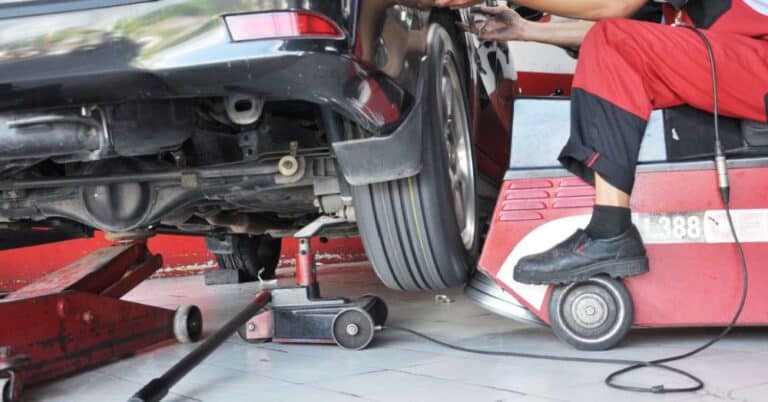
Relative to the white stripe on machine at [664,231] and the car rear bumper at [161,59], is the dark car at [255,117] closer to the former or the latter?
the car rear bumper at [161,59]

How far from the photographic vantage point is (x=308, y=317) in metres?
2.62

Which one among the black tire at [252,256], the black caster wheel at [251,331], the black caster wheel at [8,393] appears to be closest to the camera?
the black caster wheel at [8,393]

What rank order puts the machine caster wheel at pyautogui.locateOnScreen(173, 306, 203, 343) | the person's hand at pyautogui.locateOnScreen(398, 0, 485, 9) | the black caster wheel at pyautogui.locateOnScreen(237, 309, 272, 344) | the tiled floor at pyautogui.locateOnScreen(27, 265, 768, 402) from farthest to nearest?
the machine caster wheel at pyautogui.locateOnScreen(173, 306, 203, 343) → the black caster wheel at pyautogui.locateOnScreen(237, 309, 272, 344) → the person's hand at pyautogui.locateOnScreen(398, 0, 485, 9) → the tiled floor at pyautogui.locateOnScreen(27, 265, 768, 402)

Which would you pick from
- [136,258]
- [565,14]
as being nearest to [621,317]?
[565,14]

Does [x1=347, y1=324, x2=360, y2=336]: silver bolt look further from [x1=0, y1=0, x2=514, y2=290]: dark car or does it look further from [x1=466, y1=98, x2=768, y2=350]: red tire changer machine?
[x1=466, y1=98, x2=768, y2=350]: red tire changer machine

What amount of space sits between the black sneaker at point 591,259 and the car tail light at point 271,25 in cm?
90

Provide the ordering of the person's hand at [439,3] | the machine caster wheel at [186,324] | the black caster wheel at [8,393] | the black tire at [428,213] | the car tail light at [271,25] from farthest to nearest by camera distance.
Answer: the machine caster wheel at [186,324]
the black tire at [428,213]
the person's hand at [439,3]
the black caster wheel at [8,393]
the car tail light at [271,25]

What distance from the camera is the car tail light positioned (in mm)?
1765

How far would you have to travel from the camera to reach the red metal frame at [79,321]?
7.13 feet

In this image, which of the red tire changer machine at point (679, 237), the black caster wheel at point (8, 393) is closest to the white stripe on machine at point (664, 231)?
the red tire changer machine at point (679, 237)

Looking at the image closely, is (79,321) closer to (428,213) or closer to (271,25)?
(428,213)

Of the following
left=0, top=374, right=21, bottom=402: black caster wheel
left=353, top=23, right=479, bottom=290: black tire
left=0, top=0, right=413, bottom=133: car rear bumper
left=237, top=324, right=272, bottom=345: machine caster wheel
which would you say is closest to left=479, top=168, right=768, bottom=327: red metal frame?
left=353, top=23, right=479, bottom=290: black tire

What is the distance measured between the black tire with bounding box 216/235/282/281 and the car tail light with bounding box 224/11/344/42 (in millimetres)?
3158

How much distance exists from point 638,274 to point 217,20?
1.23 m
